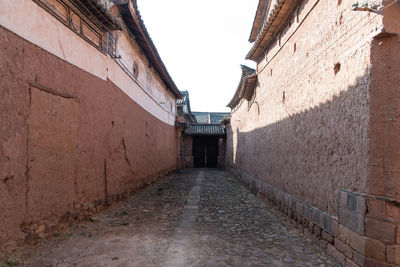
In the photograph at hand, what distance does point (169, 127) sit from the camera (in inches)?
653

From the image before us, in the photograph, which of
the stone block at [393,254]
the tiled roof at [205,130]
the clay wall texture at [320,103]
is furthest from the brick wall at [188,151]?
the stone block at [393,254]

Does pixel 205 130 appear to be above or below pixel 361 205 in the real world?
above

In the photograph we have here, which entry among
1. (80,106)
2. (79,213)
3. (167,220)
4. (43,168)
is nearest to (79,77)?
(80,106)

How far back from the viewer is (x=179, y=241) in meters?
4.39

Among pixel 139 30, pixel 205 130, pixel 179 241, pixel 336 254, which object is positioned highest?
pixel 139 30

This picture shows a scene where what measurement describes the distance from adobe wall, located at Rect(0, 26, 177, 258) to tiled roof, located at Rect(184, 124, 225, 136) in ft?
42.0

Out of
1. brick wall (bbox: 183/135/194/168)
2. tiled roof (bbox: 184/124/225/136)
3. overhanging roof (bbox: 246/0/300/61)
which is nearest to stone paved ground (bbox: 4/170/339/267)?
overhanging roof (bbox: 246/0/300/61)

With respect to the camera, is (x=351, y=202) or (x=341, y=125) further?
(x=341, y=125)

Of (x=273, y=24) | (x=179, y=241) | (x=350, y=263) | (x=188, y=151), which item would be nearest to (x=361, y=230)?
(x=350, y=263)

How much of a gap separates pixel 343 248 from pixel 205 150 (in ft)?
60.0

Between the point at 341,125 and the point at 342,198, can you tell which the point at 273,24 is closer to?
the point at 341,125

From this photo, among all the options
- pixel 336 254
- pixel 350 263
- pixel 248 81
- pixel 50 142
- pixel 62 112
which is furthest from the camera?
pixel 248 81

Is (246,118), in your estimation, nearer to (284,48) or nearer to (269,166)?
(269,166)

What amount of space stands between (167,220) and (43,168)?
8.34 ft
